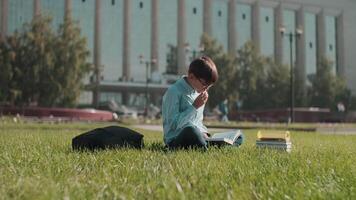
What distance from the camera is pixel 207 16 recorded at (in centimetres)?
7631

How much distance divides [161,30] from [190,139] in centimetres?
6971

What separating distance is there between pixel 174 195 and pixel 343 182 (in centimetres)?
129

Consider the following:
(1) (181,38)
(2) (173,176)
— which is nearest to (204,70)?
(2) (173,176)

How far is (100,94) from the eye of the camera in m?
72.0

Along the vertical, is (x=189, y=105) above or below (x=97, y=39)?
below

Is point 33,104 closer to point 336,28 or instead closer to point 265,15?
point 265,15

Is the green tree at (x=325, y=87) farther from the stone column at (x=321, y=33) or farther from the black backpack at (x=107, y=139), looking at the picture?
the black backpack at (x=107, y=139)

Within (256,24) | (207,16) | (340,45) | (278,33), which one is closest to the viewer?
(207,16)

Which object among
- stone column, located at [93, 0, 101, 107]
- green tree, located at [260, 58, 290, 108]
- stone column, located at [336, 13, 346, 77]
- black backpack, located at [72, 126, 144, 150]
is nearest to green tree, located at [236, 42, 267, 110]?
green tree, located at [260, 58, 290, 108]

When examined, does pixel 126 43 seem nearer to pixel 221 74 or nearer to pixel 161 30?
pixel 161 30

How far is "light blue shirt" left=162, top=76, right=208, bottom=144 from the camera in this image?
238 inches

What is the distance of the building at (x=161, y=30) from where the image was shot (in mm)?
69312

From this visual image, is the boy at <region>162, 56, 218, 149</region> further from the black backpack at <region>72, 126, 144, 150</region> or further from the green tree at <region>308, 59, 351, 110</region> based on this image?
the green tree at <region>308, 59, 351, 110</region>

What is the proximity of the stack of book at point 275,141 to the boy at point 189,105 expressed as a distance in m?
0.77
